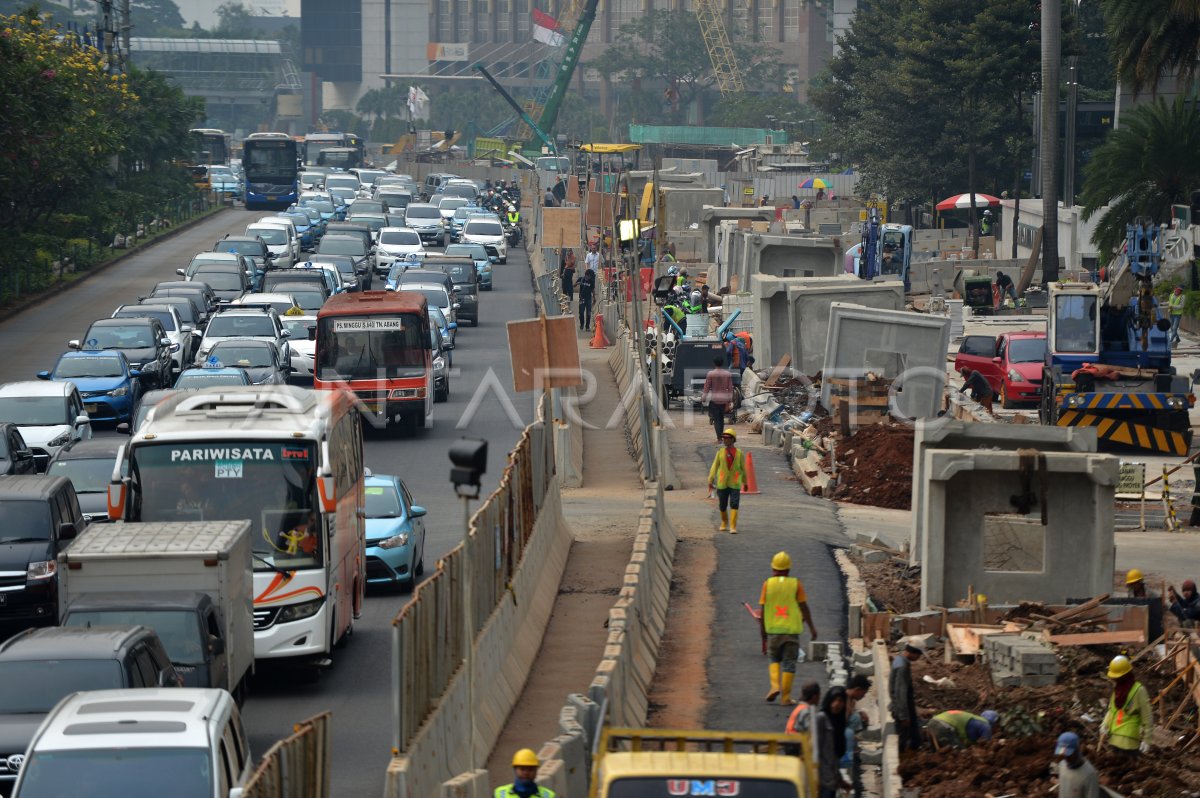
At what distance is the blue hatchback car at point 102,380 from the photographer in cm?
3369

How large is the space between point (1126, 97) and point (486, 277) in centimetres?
2781

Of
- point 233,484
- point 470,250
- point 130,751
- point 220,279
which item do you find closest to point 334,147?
point 470,250

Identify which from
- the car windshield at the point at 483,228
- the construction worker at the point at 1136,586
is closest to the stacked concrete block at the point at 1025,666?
the construction worker at the point at 1136,586

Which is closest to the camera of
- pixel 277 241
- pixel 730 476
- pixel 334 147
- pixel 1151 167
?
pixel 730 476

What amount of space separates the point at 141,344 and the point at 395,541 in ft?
53.9

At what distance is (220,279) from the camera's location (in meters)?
51.1

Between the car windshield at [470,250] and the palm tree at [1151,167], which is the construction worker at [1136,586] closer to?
the palm tree at [1151,167]

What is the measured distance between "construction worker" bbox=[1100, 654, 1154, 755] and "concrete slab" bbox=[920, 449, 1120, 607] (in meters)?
6.58

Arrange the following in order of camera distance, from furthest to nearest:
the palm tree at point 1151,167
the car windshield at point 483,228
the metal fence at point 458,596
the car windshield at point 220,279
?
the car windshield at point 483,228, the palm tree at point 1151,167, the car windshield at point 220,279, the metal fence at point 458,596

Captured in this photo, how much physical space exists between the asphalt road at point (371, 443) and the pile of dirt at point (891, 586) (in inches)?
203

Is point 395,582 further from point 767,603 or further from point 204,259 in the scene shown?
point 204,259

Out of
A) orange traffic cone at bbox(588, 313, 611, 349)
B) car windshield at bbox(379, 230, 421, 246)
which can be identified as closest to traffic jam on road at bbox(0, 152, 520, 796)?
orange traffic cone at bbox(588, 313, 611, 349)

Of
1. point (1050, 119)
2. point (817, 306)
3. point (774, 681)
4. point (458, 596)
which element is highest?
point (1050, 119)

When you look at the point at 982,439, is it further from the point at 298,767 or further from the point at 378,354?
the point at 298,767
